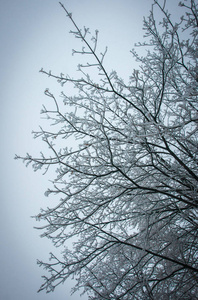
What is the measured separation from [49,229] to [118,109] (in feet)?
6.72

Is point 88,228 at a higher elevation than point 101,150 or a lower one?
lower

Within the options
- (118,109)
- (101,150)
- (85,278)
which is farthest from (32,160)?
(85,278)

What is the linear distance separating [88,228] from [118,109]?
188 cm

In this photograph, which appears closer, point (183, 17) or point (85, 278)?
point (183, 17)

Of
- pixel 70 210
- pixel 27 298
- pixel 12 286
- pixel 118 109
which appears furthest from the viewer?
pixel 12 286

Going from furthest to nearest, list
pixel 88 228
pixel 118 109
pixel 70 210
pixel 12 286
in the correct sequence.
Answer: pixel 12 286 → pixel 118 109 → pixel 88 228 → pixel 70 210

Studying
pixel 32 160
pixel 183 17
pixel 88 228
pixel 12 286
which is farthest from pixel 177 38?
pixel 12 286

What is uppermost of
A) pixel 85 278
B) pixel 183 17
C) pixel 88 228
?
pixel 183 17

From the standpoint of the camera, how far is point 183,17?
2221 millimetres

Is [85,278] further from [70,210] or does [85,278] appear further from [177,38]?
[177,38]

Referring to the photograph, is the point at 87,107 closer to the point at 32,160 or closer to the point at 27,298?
the point at 32,160

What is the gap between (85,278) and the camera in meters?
2.91

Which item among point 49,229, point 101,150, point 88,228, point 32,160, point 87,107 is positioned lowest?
point 88,228

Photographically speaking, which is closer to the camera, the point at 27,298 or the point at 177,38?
the point at 177,38
